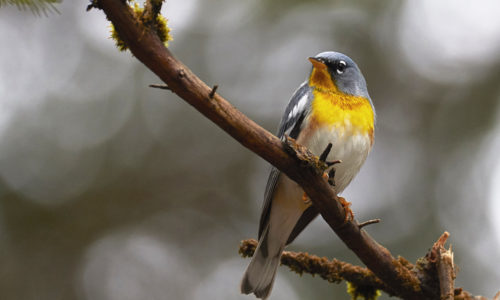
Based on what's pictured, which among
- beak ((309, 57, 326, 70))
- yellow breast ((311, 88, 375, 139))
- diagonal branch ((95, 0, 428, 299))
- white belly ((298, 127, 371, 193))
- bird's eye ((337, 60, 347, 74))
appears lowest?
diagonal branch ((95, 0, 428, 299))

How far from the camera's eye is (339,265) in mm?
3531

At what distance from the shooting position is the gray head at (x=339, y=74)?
15.2 feet

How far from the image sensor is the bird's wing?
428cm

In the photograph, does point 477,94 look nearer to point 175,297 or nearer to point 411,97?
point 411,97

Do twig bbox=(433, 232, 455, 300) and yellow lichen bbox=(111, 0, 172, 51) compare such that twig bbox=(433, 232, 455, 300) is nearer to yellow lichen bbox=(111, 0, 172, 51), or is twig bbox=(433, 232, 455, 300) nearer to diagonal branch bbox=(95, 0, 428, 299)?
diagonal branch bbox=(95, 0, 428, 299)

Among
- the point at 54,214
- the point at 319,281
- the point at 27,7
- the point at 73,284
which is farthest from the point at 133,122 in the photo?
the point at 27,7

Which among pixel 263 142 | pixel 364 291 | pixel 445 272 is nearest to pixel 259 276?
pixel 364 291

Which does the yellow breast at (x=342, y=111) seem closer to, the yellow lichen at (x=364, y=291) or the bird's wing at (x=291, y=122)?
the bird's wing at (x=291, y=122)

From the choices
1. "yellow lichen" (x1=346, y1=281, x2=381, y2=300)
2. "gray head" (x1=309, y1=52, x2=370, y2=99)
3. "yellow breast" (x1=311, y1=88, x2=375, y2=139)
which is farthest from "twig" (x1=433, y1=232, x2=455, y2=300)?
"gray head" (x1=309, y1=52, x2=370, y2=99)

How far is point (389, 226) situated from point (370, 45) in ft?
8.26

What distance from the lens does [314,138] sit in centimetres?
415

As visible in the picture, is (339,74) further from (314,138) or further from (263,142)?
(263,142)

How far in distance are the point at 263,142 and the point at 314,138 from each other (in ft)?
4.92

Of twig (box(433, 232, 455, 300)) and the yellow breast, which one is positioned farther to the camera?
the yellow breast
